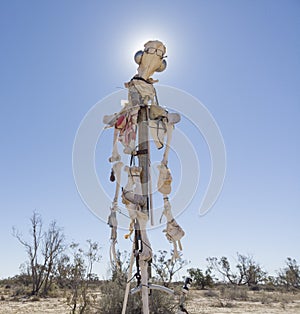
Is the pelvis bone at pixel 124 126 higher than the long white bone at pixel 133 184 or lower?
higher

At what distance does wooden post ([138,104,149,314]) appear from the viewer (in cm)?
290

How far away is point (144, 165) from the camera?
333 cm

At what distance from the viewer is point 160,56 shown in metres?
3.76

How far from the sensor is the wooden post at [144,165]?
9.53 feet

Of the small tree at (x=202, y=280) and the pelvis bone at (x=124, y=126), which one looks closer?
the pelvis bone at (x=124, y=126)

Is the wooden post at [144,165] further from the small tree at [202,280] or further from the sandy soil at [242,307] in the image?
the small tree at [202,280]

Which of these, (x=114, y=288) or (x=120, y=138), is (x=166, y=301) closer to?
(x=114, y=288)

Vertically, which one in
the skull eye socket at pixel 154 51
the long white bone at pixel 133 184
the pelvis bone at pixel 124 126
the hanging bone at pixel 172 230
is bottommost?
the hanging bone at pixel 172 230

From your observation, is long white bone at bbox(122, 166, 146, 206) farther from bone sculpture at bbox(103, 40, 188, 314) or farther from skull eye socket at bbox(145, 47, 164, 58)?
skull eye socket at bbox(145, 47, 164, 58)

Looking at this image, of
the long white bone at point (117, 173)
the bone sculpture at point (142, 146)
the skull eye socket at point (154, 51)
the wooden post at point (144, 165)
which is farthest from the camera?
the skull eye socket at point (154, 51)

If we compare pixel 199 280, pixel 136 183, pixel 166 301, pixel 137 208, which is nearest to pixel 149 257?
pixel 137 208

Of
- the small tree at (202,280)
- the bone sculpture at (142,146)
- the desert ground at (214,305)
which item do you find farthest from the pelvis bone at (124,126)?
the small tree at (202,280)

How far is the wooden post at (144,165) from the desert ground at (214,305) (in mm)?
10523

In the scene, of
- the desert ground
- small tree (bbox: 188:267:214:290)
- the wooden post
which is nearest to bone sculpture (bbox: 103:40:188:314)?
the wooden post
